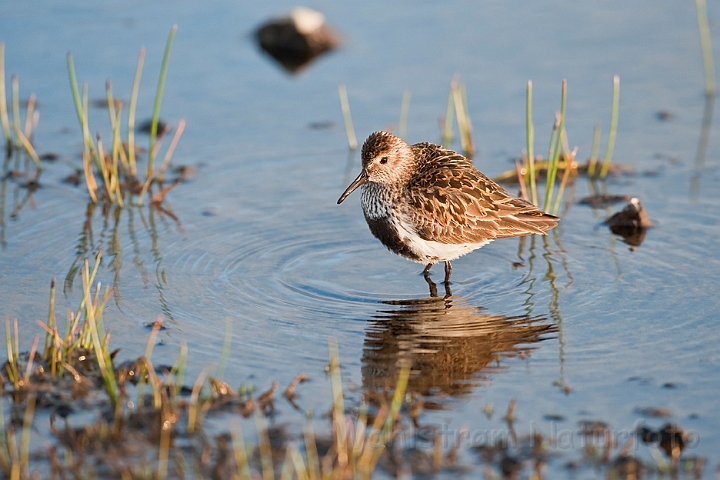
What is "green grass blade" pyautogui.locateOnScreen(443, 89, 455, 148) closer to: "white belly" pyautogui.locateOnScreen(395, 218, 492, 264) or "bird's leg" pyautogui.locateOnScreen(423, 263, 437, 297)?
"bird's leg" pyautogui.locateOnScreen(423, 263, 437, 297)

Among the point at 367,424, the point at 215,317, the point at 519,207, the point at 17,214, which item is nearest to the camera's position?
the point at 367,424

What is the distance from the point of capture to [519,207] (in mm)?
8578

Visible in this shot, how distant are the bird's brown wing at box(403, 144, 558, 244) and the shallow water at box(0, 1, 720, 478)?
40 centimetres

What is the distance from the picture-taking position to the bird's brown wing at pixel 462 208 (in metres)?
8.23

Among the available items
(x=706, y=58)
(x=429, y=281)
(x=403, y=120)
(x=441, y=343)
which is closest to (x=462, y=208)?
(x=429, y=281)

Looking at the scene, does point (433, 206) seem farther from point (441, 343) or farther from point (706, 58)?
point (706, 58)

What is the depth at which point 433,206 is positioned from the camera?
823cm

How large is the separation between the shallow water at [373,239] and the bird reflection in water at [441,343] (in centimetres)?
2

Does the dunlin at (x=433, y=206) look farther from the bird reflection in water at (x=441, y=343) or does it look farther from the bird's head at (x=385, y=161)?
the bird reflection in water at (x=441, y=343)

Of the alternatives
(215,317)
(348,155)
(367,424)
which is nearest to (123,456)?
(367,424)

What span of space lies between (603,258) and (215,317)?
3.48 m

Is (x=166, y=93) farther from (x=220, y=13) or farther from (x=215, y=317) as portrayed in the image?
(x=215, y=317)

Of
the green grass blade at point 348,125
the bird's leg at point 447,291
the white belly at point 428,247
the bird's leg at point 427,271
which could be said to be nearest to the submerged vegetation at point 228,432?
the bird's leg at point 447,291

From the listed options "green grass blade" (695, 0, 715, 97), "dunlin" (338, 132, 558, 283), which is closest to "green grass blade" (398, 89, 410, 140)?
"dunlin" (338, 132, 558, 283)
